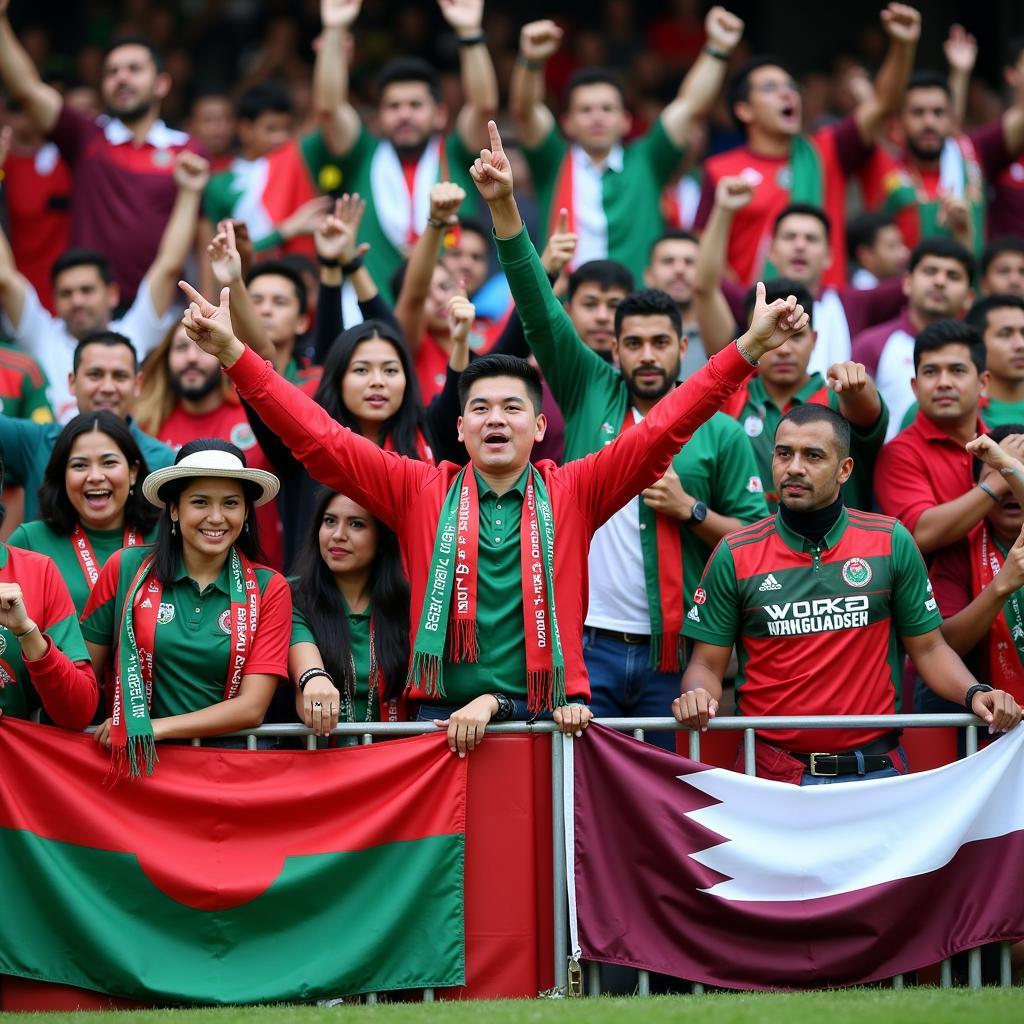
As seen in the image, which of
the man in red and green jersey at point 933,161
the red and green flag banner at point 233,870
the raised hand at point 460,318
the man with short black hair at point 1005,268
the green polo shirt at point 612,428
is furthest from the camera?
the man in red and green jersey at point 933,161

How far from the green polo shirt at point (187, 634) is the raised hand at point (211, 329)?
2.98 feet

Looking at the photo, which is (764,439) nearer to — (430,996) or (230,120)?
(430,996)

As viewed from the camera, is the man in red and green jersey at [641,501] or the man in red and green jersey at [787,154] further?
the man in red and green jersey at [787,154]

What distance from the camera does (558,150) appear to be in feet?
34.2

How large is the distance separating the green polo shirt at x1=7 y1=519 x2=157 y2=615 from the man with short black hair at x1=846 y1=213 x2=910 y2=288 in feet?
17.3

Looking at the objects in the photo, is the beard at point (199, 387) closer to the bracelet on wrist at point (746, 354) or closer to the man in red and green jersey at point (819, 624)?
the man in red and green jersey at point (819, 624)

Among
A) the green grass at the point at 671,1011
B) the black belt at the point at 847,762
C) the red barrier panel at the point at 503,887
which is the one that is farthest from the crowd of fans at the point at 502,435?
the green grass at the point at 671,1011

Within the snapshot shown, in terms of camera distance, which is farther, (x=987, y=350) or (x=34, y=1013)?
(x=987, y=350)

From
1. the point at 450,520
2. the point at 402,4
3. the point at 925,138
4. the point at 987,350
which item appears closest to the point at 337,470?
the point at 450,520

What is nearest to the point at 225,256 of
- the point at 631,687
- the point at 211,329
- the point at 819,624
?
the point at 211,329

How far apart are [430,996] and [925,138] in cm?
703

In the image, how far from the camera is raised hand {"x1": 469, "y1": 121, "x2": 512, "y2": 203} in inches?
253

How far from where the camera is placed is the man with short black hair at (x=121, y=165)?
413 inches

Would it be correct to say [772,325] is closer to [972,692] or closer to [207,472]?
[972,692]
